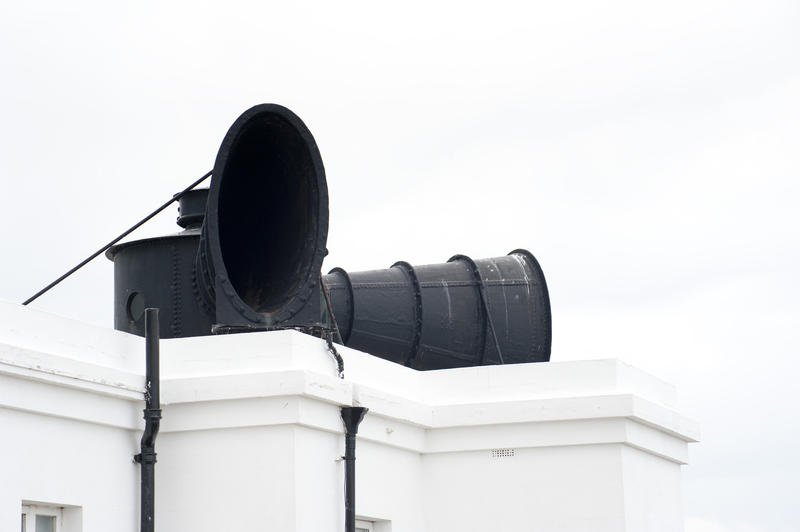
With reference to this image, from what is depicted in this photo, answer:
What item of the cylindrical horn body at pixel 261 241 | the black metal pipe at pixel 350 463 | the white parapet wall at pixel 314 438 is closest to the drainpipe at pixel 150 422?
the white parapet wall at pixel 314 438

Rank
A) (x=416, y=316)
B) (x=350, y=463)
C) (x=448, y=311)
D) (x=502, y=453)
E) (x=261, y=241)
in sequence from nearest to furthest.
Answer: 1. (x=350, y=463)
2. (x=261, y=241)
3. (x=502, y=453)
4. (x=416, y=316)
5. (x=448, y=311)

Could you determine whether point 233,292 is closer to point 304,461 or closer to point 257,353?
point 257,353

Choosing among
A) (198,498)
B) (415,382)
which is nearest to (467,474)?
(415,382)

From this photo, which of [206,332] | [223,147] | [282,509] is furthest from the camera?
[206,332]

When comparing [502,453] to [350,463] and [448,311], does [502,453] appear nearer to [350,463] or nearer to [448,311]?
[350,463]

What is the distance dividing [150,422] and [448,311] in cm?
673

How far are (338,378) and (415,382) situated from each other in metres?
2.41

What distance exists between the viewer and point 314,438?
512 inches

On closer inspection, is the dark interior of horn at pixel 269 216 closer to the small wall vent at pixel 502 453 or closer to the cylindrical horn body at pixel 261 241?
the cylindrical horn body at pixel 261 241

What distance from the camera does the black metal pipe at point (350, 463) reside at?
1341 centimetres

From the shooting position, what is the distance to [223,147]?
13.7 m

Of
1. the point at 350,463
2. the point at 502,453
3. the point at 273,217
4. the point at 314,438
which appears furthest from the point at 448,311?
the point at 314,438

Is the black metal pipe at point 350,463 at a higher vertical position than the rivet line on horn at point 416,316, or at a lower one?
lower

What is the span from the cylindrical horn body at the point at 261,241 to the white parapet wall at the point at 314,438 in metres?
0.94
